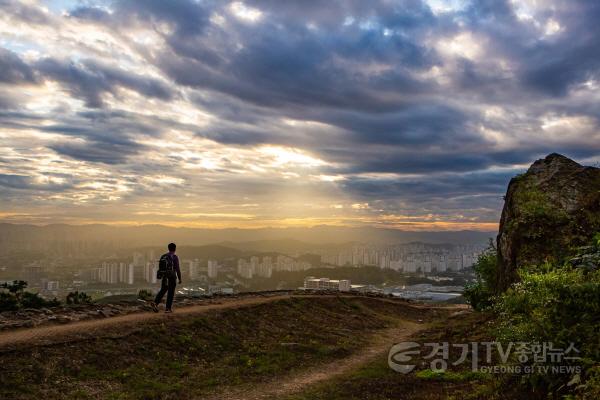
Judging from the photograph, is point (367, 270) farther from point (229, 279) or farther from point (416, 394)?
point (416, 394)

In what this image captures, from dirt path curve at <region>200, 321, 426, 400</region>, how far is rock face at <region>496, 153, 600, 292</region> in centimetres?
671

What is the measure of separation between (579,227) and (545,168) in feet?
21.5

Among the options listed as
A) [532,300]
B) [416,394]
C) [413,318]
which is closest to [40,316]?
[416,394]

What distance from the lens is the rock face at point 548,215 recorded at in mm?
17203

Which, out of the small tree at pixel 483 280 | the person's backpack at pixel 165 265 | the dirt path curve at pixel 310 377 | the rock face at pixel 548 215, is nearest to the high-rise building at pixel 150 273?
the small tree at pixel 483 280

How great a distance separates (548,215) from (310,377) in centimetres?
1242

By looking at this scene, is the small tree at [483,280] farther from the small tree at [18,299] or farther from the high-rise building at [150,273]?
the high-rise building at [150,273]

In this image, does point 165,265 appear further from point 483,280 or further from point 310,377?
point 483,280

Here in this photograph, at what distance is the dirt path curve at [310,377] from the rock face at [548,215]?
6708 millimetres

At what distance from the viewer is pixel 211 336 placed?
18.4 metres

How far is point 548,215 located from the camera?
723 inches

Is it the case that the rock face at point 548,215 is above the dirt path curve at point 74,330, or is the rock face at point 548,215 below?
above

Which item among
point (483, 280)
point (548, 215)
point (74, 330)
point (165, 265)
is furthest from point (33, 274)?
point (548, 215)

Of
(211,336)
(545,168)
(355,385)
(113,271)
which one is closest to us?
(355,385)
